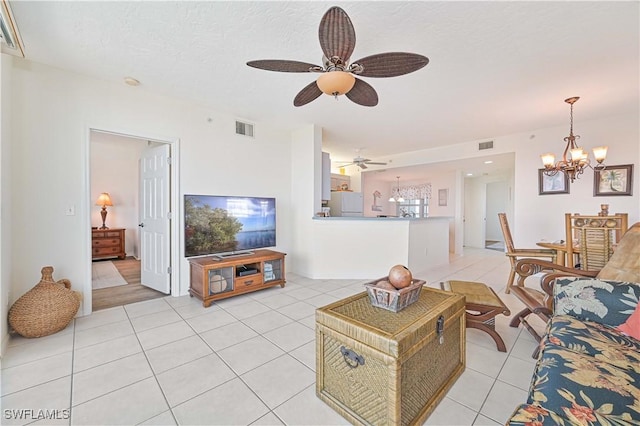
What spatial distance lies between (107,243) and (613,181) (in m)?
9.27

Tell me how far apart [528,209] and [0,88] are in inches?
269

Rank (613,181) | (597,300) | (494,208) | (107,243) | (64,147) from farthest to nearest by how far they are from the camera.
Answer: (494,208) → (107,243) → (613,181) → (64,147) → (597,300)

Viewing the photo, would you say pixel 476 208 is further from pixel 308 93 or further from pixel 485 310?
pixel 308 93

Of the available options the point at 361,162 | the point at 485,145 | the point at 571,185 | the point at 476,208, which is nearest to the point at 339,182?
the point at 361,162

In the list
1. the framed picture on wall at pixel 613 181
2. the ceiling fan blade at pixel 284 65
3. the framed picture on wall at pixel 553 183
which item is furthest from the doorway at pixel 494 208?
the ceiling fan blade at pixel 284 65

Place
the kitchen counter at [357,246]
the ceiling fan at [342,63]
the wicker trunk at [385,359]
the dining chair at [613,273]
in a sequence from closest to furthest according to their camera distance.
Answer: the wicker trunk at [385,359] < the ceiling fan at [342,63] < the dining chair at [613,273] < the kitchen counter at [357,246]

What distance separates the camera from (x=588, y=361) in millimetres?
1220

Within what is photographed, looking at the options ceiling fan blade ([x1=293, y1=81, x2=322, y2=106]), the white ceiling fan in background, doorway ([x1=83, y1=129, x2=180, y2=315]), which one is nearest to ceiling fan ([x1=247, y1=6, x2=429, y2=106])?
ceiling fan blade ([x1=293, y1=81, x2=322, y2=106])

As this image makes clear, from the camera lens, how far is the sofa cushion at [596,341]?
1.25m

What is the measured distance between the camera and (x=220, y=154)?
3738 mm

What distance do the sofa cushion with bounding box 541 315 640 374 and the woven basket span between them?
367cm

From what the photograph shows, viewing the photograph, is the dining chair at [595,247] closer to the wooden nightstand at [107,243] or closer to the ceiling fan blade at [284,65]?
the ceiling fan blade at [284,65]

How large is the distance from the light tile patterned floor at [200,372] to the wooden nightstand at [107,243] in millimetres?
3652

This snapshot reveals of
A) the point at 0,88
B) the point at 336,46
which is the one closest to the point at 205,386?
the point at 336,46
